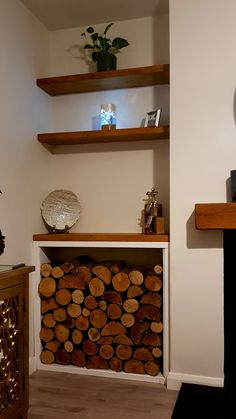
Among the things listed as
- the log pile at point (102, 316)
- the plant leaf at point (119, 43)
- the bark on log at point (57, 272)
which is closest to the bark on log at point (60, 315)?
the log pile at point (102, 316)

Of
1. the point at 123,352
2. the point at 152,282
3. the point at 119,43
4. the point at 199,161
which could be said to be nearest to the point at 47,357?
the point at 123,352

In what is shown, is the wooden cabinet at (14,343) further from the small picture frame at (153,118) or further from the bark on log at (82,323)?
the small picture frame at (153,118)

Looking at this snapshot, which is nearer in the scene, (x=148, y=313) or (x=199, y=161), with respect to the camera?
(x=199, y=161)

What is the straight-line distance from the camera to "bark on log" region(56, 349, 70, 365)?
7.75 ft

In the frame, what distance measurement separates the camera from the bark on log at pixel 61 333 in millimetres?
2375

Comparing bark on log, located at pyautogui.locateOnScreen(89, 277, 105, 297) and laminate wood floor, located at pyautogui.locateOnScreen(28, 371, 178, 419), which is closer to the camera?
laminate wood floor, located at pyautogui.locateOnScreen(28, 371, 178, 419)

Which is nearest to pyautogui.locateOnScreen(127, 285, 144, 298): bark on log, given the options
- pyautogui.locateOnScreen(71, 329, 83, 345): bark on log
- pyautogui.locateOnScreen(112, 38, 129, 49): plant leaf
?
pyautogui.locateOnScreen(71, 329, 83, 345): bark on log

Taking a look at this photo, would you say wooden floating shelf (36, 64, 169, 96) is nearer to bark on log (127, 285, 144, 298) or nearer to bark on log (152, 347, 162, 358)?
bark on log (127, 285, 144, 298)

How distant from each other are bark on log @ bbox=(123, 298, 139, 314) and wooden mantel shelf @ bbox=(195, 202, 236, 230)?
67cm

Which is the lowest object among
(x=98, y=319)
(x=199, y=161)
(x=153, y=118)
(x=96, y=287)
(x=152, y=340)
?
(x=152, y=340)

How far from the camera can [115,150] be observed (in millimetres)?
2625

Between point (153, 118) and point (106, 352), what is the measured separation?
156cm

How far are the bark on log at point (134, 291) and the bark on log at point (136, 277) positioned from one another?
0.03 metres

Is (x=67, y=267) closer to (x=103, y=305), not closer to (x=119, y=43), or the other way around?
(x=103, y=305)
